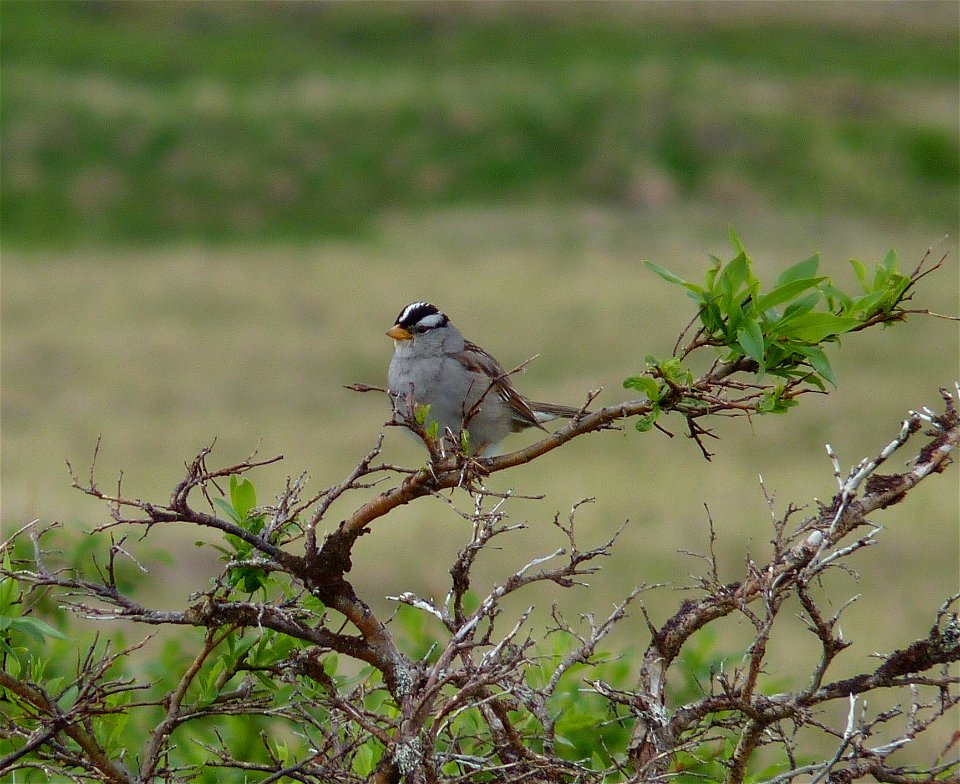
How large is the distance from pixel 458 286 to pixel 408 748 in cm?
2246

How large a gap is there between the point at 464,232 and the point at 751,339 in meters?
26.1

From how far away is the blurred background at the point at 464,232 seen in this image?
14.3 m

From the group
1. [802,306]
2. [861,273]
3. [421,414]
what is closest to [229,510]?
[421,414]

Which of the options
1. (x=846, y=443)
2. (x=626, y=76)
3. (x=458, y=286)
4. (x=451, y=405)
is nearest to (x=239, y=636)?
(x=451, y=405)

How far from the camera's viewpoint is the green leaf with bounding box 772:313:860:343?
115 inches

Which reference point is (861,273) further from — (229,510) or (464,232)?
(464,232)

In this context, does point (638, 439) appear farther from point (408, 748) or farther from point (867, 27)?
point (867, 27)

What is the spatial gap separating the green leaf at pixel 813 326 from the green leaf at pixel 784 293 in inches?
2.2

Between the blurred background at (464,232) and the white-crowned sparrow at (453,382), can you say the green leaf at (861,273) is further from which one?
the blurred background at (464,232)

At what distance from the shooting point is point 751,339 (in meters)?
2.82

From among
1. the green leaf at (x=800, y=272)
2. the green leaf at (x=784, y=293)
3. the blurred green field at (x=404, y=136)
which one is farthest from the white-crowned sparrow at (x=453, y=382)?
the blurred green field at (x=404, y=136)

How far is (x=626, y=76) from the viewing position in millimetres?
35062

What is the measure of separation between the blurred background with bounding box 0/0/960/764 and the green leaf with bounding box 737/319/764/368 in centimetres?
654

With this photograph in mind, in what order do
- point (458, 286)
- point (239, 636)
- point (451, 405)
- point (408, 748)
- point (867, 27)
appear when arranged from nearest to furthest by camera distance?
1. point (408, 748)
2. point (239, 636)
3. point (451, 405)
4. point (458, 286)
5. point (867, 27)
